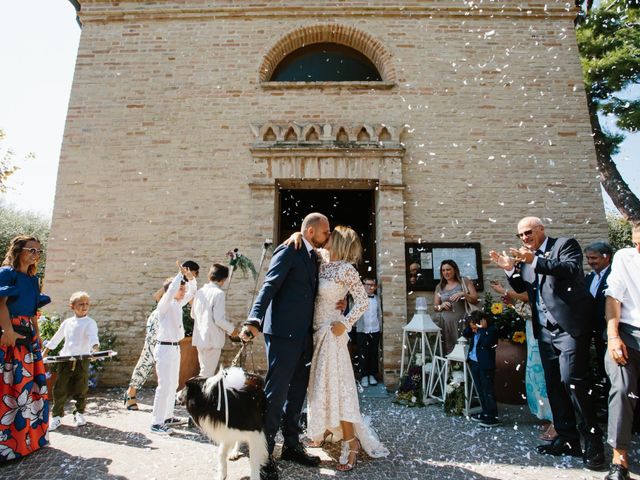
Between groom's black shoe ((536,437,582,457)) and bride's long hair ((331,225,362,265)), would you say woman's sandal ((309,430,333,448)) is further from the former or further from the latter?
groom's black shoe ((536,437,582,457))

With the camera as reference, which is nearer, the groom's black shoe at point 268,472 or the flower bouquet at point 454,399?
the groom's black shoe at point 268,472

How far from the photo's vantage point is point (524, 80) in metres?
7.26

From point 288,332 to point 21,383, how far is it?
102 inches

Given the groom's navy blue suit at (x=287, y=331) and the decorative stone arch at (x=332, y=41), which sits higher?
the decorative stone arch at (x=332, y=41)

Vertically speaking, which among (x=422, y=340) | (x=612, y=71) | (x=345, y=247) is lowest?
(x=422, y=340)

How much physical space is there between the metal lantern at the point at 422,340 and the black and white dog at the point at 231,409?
123 inches

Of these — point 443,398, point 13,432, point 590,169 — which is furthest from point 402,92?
point 13,432

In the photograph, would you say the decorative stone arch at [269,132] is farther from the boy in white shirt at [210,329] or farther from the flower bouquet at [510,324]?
the flower bouquet at [510,324]

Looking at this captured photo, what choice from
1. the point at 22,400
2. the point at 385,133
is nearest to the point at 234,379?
the point at 22,400

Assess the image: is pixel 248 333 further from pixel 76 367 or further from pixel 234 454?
pixel 76 367

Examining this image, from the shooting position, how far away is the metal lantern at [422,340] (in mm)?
5445

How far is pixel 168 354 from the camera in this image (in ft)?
14.4

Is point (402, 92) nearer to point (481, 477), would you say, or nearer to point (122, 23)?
point (122, 23)

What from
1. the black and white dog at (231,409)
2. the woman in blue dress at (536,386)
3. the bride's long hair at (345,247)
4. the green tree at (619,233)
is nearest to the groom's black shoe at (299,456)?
the black and white dog at (231,409)
